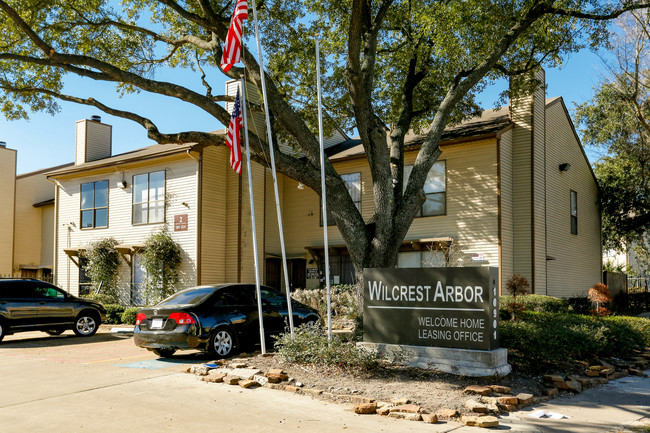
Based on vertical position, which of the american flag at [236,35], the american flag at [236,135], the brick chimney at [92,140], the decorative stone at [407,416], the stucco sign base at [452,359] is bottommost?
the decorative stone at [407,416]

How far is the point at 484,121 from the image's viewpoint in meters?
21.6

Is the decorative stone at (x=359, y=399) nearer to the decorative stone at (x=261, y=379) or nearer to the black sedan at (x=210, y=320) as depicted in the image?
the decorative stone at (x=261, y=379)

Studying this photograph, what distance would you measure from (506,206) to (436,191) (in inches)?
95.1

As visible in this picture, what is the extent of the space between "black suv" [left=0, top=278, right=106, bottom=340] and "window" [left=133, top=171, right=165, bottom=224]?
19.9 ft

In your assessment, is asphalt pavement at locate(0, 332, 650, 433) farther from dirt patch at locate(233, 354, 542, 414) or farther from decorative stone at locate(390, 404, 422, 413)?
dirt patch at locate(233, 354, 542, 414)

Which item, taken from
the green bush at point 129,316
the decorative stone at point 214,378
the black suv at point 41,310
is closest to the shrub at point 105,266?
the green bush at point 129,316

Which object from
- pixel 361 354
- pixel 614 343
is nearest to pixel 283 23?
pixel 361 354

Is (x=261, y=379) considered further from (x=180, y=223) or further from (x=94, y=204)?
(x=94, y=204)

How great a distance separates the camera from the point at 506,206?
19.7 metres

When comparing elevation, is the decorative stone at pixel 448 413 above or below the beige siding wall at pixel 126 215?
below

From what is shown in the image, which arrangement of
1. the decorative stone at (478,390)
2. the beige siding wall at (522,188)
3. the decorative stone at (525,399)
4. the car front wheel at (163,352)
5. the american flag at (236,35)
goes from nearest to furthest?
the decorative stone at (525,399) → the decorative stone at (478,390) → the american flag at (236,35) → the car front wheel at (163,352) → the beige siding wall at (522,188)

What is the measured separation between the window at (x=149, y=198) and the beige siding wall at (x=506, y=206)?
12.3 meters

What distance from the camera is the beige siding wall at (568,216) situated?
2197cm

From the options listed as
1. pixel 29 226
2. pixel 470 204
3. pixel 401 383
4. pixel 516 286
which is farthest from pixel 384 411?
pixel 29 226
